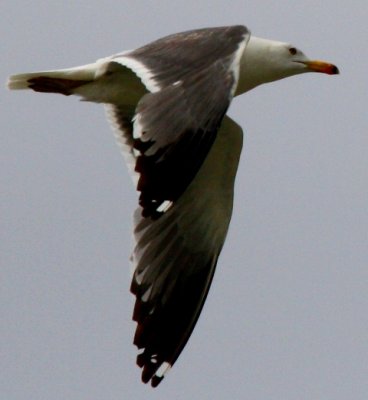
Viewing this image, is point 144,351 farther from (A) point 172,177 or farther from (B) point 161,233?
(A) point 172,177

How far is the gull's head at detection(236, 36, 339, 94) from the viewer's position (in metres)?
11.1

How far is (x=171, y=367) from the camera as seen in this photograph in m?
11.2

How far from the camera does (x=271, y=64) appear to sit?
11.3m

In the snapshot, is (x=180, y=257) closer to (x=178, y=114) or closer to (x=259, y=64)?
(x=259, y=64)

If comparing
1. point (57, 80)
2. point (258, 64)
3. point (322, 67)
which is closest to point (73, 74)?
point (57, 80)

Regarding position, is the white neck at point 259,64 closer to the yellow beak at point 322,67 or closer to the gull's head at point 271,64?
the gull's head at point 271,64

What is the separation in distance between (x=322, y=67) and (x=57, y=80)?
1.85m

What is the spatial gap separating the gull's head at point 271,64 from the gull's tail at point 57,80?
988mm

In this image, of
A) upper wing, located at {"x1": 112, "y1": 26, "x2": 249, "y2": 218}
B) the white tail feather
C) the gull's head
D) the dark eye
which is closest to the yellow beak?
the gull's head

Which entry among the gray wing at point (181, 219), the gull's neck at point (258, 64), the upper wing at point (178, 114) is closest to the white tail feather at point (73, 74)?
the gray wing at point (181, 219)

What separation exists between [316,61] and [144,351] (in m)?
2.31

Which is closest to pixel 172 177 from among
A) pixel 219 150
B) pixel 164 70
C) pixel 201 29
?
pixel 164 70

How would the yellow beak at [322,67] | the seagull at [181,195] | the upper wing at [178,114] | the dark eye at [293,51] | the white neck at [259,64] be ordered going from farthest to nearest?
1. the yellow beak at [322,67]
2. the dark eye at [293,51]
3. the white neck at [259,64]
4. the seagull at [181,195]
5. the upper wing at [178,114]

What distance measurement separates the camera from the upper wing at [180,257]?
11258 millimetres
